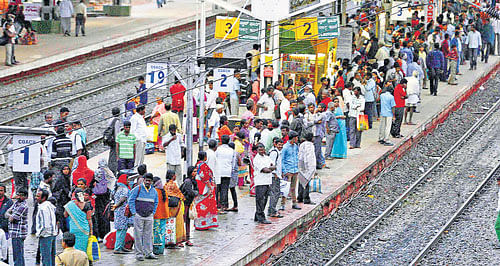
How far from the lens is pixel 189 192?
1714 cm

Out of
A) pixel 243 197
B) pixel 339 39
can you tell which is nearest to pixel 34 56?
pixel 339 39

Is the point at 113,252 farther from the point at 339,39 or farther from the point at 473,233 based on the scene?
the point at 339,39

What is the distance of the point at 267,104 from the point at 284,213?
4.40 metres

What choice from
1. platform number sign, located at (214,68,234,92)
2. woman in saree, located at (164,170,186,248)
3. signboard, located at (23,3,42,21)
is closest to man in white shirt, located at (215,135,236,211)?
woman in saree, located at (164,170,186,248)

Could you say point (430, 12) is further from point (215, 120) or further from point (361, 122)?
point (215, 120)

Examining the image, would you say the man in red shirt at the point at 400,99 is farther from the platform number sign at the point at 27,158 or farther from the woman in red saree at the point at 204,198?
the platform number sign at the point at 27,158

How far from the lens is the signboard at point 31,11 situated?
118 ft

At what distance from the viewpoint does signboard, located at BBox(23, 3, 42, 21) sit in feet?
118

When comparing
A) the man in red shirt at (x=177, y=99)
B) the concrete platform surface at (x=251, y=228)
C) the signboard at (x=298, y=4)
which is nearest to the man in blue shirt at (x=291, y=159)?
the concrete platform surface at (x=251, y=228)

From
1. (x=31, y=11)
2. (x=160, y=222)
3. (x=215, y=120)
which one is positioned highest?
(x=31, y=11)

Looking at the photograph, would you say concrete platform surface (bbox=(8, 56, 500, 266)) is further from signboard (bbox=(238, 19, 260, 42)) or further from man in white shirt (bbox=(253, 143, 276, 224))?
signboard (bbox=(238, 19, 260, 42))

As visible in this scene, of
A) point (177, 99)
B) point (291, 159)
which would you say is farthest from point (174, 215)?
point (177, 99)

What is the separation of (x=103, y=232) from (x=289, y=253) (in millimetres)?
3349

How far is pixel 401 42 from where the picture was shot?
31.1 metres
